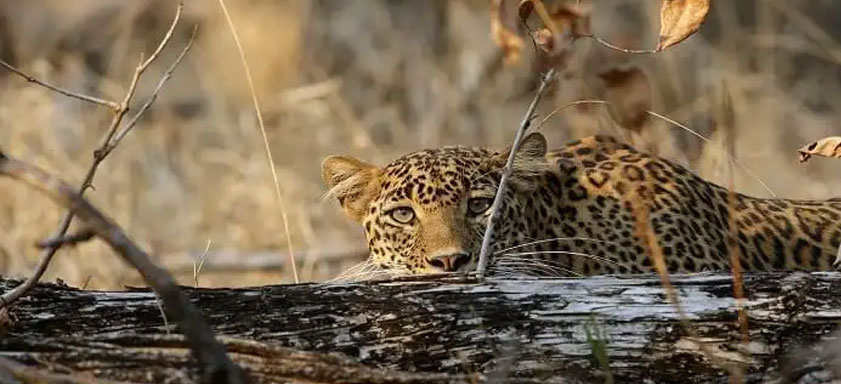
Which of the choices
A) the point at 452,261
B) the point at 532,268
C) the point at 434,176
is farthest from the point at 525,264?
the point at 434,176

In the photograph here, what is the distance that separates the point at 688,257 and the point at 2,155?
293 centimetres

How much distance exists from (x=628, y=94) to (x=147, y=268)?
165 inches

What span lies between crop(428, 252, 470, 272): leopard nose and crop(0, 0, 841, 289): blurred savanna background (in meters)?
0.85

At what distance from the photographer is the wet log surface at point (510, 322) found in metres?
3.43

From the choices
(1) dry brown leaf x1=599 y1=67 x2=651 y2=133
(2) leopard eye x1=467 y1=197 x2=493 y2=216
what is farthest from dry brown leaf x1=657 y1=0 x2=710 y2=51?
(1) dry brown leaf x1=599 y1=67 x2=651 y2=133

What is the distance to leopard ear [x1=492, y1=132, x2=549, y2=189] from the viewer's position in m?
5.33

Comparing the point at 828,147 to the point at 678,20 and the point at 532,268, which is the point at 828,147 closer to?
the point at 678,20

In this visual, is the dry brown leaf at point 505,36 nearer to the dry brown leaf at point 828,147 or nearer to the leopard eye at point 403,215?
the dry brown leaf at point 828,147

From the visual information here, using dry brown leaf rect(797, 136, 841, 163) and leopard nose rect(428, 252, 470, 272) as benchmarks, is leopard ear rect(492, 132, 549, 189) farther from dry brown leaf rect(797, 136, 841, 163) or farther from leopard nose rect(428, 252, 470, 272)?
dry brown leaf rect(797, 136, 841, 163)

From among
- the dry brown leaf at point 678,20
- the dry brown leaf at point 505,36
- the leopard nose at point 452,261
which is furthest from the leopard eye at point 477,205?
the dry brown leaf at point 678,20

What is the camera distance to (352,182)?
5.54 metres

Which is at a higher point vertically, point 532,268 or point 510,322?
point 532,268

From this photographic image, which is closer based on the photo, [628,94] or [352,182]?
[352,182]

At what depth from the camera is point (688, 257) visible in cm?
533
